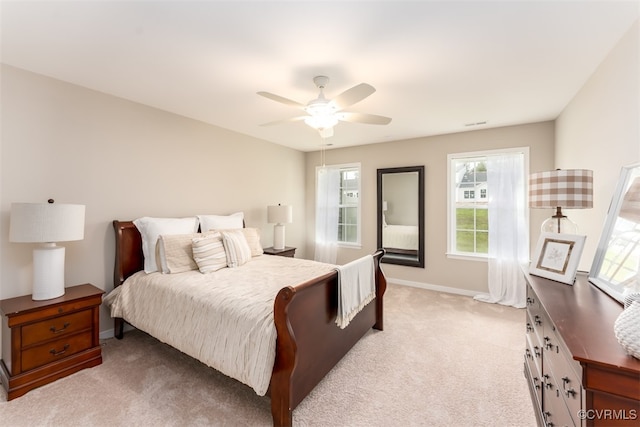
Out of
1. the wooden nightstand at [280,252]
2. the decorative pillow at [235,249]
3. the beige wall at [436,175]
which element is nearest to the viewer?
the decorative pillow at [235,249]

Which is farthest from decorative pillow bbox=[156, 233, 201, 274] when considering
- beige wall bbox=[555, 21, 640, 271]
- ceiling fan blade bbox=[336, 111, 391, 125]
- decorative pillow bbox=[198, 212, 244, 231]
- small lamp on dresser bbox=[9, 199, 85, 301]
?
beige wall bbox=[555, 21, 640, 271]

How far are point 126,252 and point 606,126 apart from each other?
14.4ft

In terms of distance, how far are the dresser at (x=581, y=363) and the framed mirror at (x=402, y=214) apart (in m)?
2.85

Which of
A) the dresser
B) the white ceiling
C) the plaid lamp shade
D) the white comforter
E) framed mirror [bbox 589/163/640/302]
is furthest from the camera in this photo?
the plaid lamp shade

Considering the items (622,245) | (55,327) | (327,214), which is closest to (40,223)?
(55,327)

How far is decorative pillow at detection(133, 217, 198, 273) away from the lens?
9.04ft

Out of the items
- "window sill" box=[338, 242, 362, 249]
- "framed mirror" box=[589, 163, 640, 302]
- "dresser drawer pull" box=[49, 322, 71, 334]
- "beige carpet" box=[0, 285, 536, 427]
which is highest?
"framed mirror" box=[589, 163, 640, 302]

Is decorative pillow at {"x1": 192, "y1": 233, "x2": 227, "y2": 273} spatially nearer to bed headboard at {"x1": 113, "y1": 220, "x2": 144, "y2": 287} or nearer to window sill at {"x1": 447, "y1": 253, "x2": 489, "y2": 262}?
bed headboard at {"x1": 113, "y1": 220, "x2": 144, "y2": 287}

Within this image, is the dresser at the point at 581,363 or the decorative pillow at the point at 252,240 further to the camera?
the decorative pillow at the point at 252,240

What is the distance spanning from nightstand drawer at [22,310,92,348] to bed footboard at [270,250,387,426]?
6.03 feet

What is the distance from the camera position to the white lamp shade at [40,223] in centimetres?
202

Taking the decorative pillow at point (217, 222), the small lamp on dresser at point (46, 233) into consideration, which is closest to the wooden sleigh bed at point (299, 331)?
the small lamp on dresser at point (46, 233)

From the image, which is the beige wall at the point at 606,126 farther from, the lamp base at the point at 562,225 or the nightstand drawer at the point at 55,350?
the nightstand drawer at the point at 55,350

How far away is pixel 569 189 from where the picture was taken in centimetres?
186
